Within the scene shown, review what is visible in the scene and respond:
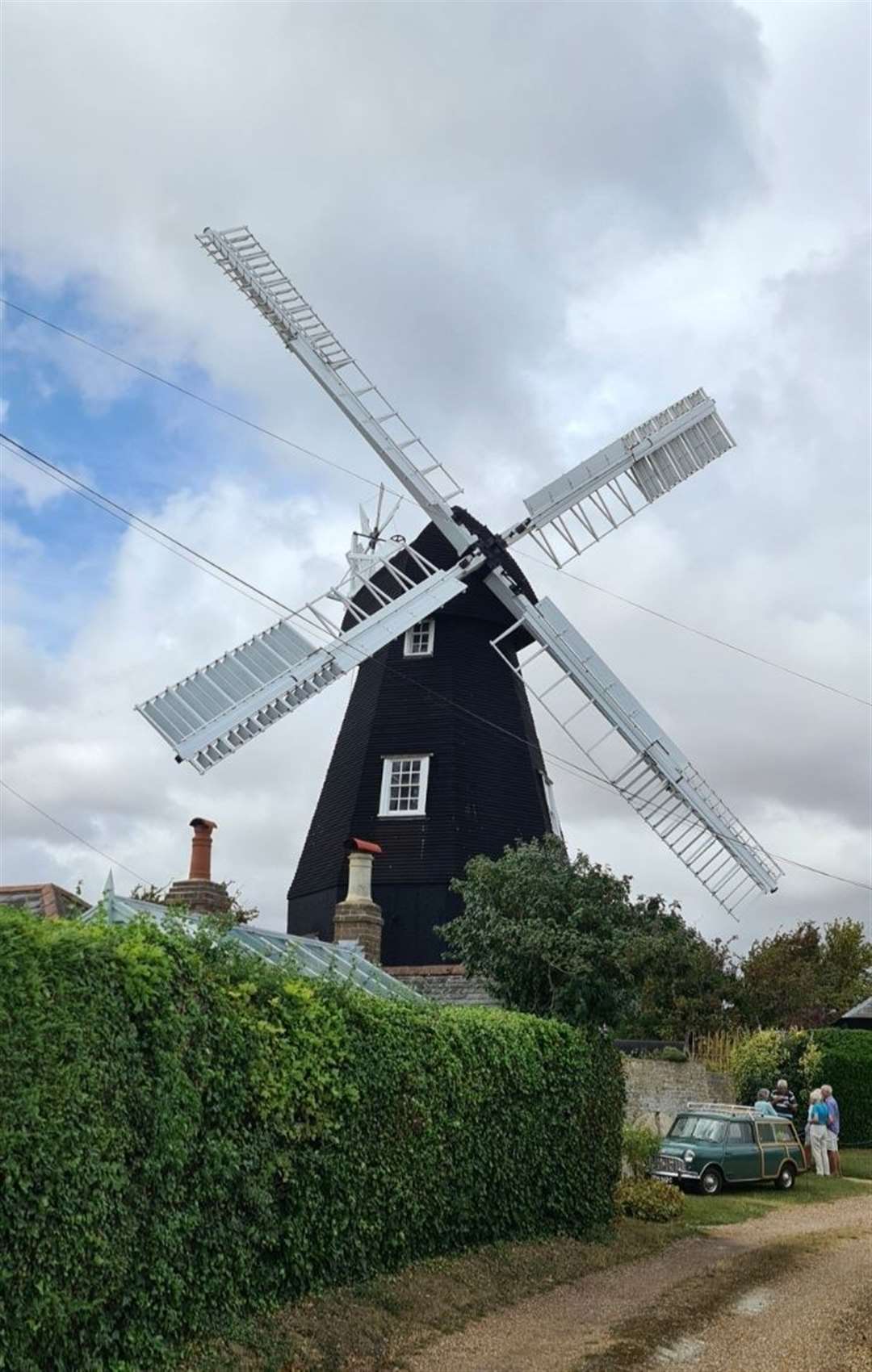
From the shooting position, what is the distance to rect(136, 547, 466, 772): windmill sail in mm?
22359

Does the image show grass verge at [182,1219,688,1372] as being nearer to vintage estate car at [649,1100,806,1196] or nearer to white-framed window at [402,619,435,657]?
vintage estate car at [649,1100,806,1196]

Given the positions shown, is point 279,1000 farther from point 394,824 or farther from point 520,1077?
point 394,824

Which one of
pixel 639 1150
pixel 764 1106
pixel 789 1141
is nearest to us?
pixel 639 1150

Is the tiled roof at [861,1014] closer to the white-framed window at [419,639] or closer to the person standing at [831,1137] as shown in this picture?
the person standing at [831,1137]

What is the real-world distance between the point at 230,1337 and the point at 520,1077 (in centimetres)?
520

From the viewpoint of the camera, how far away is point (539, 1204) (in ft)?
44.6

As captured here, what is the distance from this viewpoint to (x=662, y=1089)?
2375cm

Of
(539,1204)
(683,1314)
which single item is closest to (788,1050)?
(539,1204)

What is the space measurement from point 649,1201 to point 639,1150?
79.8 inches

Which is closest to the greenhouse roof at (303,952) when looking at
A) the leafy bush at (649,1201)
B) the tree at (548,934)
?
the tree at (548,934)

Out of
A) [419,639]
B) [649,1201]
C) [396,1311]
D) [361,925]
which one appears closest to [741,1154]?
[649,1201]

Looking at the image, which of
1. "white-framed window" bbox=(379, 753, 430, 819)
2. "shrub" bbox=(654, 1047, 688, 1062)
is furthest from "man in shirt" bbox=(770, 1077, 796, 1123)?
"white-framed window" bbox=(379, 753, 430, 819)

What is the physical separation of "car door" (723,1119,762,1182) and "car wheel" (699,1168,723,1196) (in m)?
0.14

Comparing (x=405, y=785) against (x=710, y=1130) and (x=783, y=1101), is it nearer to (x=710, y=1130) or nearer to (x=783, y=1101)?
(x=710, y=1130)
